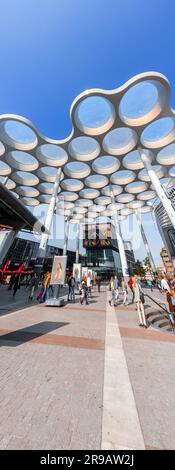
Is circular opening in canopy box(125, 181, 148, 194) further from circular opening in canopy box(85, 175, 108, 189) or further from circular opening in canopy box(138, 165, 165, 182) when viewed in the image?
circular opening in canopy box(85, 175, 108, 189)

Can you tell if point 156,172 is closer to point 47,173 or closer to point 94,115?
point 94,115

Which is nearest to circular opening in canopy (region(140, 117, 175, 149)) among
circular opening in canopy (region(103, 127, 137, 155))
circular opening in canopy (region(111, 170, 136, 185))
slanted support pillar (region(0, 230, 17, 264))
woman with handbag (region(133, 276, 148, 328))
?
circular opening in canopy (region(103, 127, 137, 155))

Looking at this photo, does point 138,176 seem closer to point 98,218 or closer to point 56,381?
point 98,218

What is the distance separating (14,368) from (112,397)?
5.68 ft

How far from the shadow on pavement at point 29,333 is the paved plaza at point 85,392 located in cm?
3

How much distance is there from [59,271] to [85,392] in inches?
308

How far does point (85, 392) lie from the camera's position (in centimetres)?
237

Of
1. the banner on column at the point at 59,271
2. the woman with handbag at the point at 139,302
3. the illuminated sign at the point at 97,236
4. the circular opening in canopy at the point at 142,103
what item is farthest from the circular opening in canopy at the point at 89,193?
the woman with handbag at the point at 139,302

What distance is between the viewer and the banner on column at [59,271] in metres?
9.81

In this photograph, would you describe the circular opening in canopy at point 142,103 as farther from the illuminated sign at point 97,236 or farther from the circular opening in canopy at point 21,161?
the illuminated sign at point 97,236

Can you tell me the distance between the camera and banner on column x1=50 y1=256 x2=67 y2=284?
9812mm

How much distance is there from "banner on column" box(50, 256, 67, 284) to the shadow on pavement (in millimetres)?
3854

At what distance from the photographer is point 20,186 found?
103 ft
